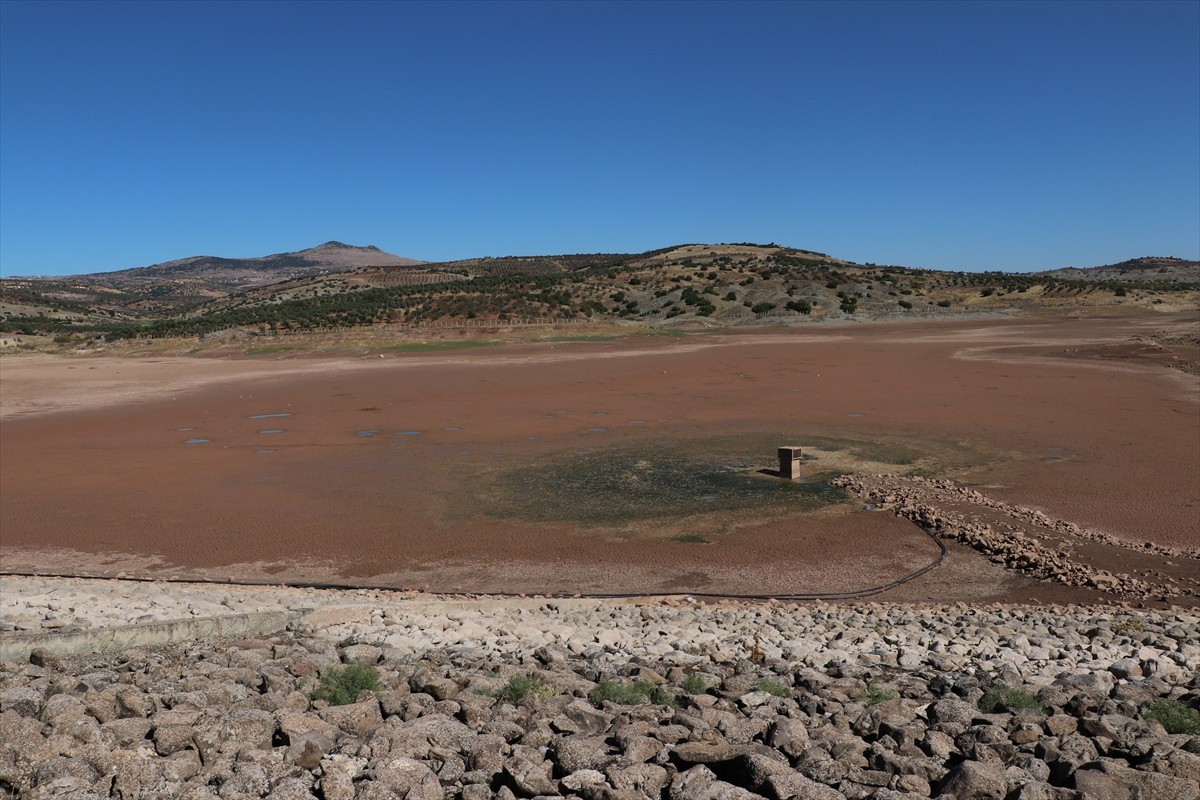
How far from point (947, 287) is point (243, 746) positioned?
8411 cm

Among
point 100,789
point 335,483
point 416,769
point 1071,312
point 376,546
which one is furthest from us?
point 1071,312

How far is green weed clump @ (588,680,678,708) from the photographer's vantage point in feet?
20.3

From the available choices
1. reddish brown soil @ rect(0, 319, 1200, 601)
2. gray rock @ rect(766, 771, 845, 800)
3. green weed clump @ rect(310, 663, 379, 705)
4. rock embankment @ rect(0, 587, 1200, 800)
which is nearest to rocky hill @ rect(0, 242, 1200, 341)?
reddish brown soil @ rect(0, 319, 1200, 601)

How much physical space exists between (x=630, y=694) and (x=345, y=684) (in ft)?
6.82

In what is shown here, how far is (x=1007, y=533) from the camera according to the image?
12258mm

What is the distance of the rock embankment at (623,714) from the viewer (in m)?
4.73

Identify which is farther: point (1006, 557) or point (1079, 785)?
point (1006, 557)

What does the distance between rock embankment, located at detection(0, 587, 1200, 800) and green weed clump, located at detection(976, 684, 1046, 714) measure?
3cm

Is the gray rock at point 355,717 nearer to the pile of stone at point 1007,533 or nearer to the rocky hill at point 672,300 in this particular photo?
the pile of stone at point 1007,533

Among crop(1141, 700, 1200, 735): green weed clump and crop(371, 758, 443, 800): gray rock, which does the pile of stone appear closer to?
crop(1141, 700, 1200, 735): green weed clump

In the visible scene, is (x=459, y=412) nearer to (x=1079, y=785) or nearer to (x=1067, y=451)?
(x=1067, y=451)

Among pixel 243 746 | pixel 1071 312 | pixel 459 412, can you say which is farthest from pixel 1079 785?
pixel 1071 312

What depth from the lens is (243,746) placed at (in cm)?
514

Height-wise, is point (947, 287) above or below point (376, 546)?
above
